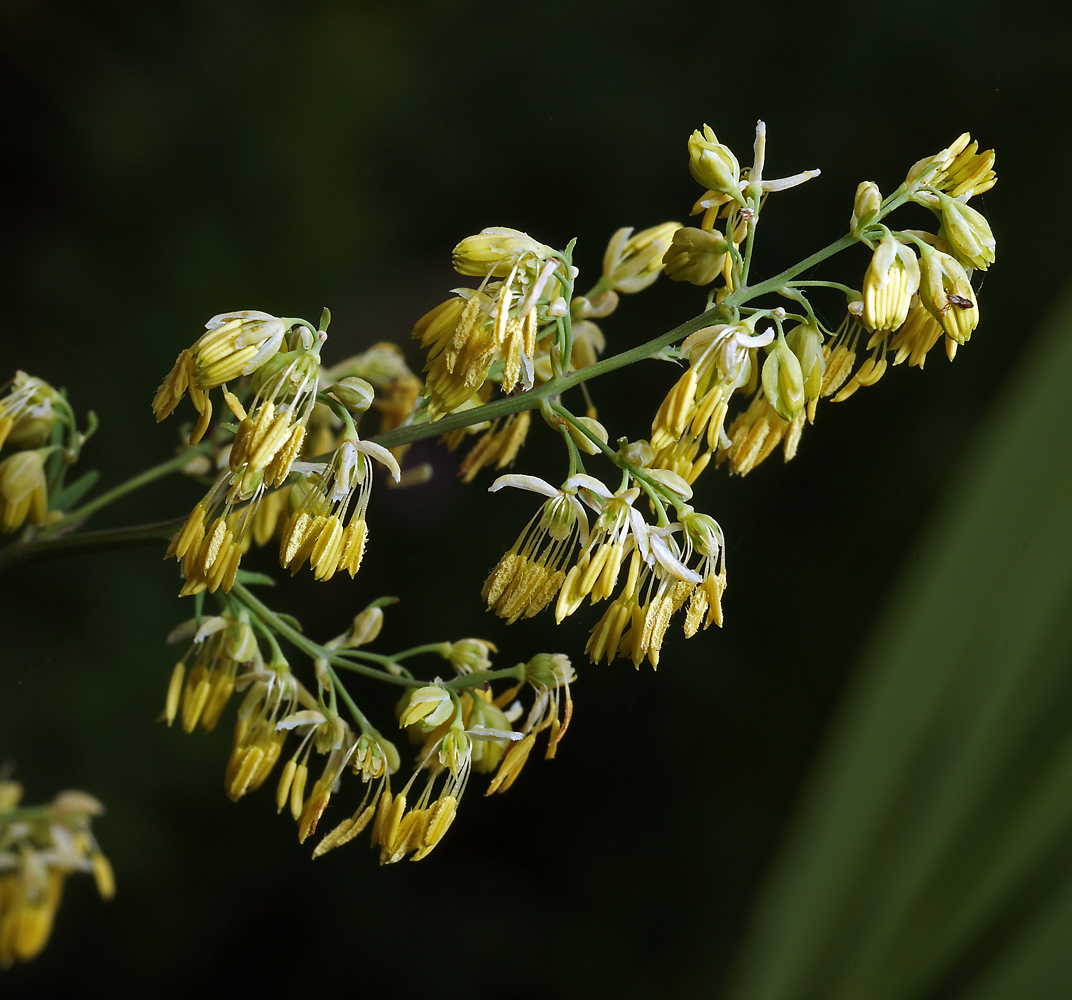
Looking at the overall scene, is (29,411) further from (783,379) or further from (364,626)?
(783,379)

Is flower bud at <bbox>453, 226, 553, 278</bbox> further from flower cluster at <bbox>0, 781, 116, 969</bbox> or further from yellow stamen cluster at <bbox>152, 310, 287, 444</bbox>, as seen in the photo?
flower cluster at <bbox>0, 781, 116, 969</bbox>

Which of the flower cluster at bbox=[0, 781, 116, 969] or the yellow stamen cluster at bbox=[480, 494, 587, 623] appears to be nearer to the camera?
the yellow stamen cluster at bbox=[480, 494, 587, 623]

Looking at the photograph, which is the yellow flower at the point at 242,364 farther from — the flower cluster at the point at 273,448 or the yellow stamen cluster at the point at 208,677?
the yellow stamen cluster at the point at 208,677

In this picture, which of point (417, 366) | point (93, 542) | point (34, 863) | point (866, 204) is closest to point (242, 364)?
point (93, 542)

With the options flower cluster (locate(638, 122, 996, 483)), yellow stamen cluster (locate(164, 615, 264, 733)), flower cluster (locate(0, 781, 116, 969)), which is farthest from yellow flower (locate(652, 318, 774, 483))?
flower cluster (locate(0, 781, 116, 969))

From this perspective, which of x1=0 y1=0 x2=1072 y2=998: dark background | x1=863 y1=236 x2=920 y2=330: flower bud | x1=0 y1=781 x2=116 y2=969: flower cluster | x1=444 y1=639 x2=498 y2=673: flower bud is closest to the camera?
x1=863 y1=236 x2=920 y2=330: flower bud

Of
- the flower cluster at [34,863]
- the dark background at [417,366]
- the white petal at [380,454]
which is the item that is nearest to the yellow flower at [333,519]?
the white petal at [380,454]
